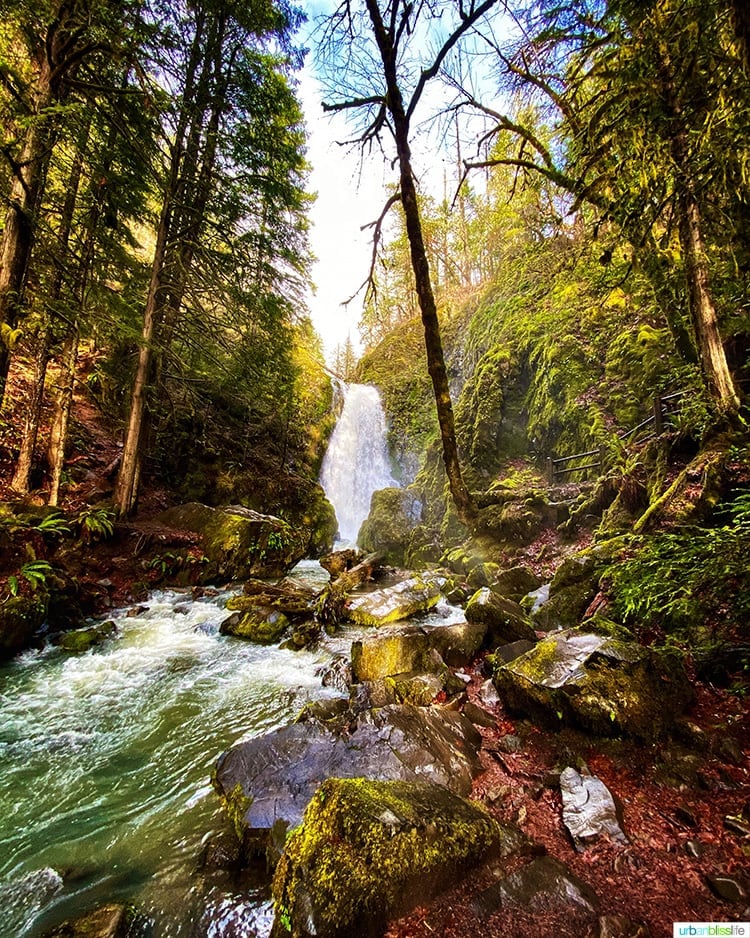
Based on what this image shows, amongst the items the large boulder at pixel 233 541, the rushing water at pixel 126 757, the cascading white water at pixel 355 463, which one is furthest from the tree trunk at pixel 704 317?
the cascading white water at pixel 355 463

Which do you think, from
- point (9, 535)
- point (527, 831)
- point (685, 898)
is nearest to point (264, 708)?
point (527, 831)

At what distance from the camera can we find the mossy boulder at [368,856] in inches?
68.8

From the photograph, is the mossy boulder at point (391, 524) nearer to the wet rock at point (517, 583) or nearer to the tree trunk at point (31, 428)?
the wet rock at point (517, 583)

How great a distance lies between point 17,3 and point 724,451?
10653 millimetres

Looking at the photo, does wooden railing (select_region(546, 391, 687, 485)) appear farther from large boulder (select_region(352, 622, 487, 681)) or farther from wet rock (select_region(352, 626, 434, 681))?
wet rock (select_region(352, 626, 434, 681))

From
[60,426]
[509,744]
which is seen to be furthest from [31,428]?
[509,744]

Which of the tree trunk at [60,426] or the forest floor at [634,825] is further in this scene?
the tree trunk at [60,426]

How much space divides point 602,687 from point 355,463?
61.3ft

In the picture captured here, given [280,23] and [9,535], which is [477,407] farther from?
[9,535]

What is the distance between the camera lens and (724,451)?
4.73 m

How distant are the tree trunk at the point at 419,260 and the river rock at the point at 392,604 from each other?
4.10 m

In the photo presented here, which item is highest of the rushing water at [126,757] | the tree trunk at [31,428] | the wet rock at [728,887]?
the tree trunk at [31,428]

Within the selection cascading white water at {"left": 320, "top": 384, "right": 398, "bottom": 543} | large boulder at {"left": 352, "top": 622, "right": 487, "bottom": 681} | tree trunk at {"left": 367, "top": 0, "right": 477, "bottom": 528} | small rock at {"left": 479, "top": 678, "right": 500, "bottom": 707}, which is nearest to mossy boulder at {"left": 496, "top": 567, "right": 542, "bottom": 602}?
large boulder at {"left": 352, "top": 622, "right": 487, "bottom": 681}

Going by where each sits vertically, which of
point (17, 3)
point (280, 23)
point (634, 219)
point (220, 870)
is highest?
point (280, 23)
